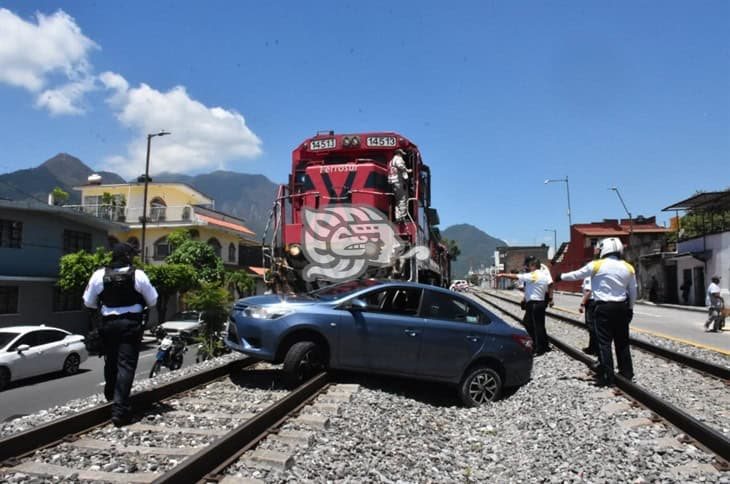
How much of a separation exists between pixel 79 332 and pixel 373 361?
2572cm

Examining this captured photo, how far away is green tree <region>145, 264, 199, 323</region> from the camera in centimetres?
2891

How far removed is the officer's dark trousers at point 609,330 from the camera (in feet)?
23.8

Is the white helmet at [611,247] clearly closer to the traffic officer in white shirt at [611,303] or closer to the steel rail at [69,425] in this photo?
the traffic officer in white shirt at [611,303]

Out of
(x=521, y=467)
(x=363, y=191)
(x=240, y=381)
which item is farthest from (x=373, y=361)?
(x=363, y=191)

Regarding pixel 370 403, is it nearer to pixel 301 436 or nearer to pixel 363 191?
pixel 301 436

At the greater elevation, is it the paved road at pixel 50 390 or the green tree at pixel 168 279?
the green tree at pixel 168 279

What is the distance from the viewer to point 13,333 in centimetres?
1595

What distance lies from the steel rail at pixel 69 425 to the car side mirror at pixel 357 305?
2.16 metres

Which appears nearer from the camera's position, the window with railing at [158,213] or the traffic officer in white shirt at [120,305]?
the traffic officer in white shirt at [120,305]

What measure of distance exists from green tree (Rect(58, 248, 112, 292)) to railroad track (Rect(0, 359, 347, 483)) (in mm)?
20436

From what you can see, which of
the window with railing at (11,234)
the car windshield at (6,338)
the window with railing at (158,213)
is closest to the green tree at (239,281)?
the window with railing at (11,234)

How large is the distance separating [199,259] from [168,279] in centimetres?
559

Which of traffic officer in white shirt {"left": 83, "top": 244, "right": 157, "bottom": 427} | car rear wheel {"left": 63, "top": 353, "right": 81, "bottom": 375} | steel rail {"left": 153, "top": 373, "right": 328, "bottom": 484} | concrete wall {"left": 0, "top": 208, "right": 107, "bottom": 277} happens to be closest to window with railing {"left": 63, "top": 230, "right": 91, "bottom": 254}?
concrete wall {"left": 0, "top": 208, "right": 107, "bottom": 277}

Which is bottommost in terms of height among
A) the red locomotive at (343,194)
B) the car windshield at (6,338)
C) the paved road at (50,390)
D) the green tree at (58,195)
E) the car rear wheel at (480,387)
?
the paved road at (50,390)
